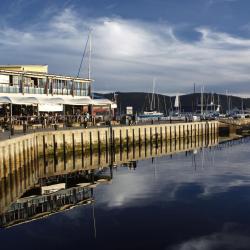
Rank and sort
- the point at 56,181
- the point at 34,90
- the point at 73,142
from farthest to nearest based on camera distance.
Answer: the point at 34,90 < the point at 73,142 < the point at 56,181

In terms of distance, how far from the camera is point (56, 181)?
40.1m

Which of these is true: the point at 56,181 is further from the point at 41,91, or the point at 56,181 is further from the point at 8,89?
the point at 41,91

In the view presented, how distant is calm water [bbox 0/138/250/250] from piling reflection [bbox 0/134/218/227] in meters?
1.13

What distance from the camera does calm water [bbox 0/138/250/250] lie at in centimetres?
2367

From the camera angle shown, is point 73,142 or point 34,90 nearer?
point 73,142

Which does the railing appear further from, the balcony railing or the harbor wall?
the harbor wall

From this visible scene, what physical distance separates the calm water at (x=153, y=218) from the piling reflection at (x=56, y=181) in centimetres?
113

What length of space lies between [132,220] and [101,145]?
31.8 m

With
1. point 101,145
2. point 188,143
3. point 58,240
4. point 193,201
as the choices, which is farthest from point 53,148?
point 188,143

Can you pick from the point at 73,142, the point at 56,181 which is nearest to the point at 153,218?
the point at 56,181

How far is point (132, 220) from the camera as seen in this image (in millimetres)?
27969

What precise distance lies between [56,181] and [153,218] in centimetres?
1396

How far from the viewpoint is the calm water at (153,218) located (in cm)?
2367

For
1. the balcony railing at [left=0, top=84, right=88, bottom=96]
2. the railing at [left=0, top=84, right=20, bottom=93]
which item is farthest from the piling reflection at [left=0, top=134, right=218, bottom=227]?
the railing at [left=0, top=84, right=20, bottom=93]
